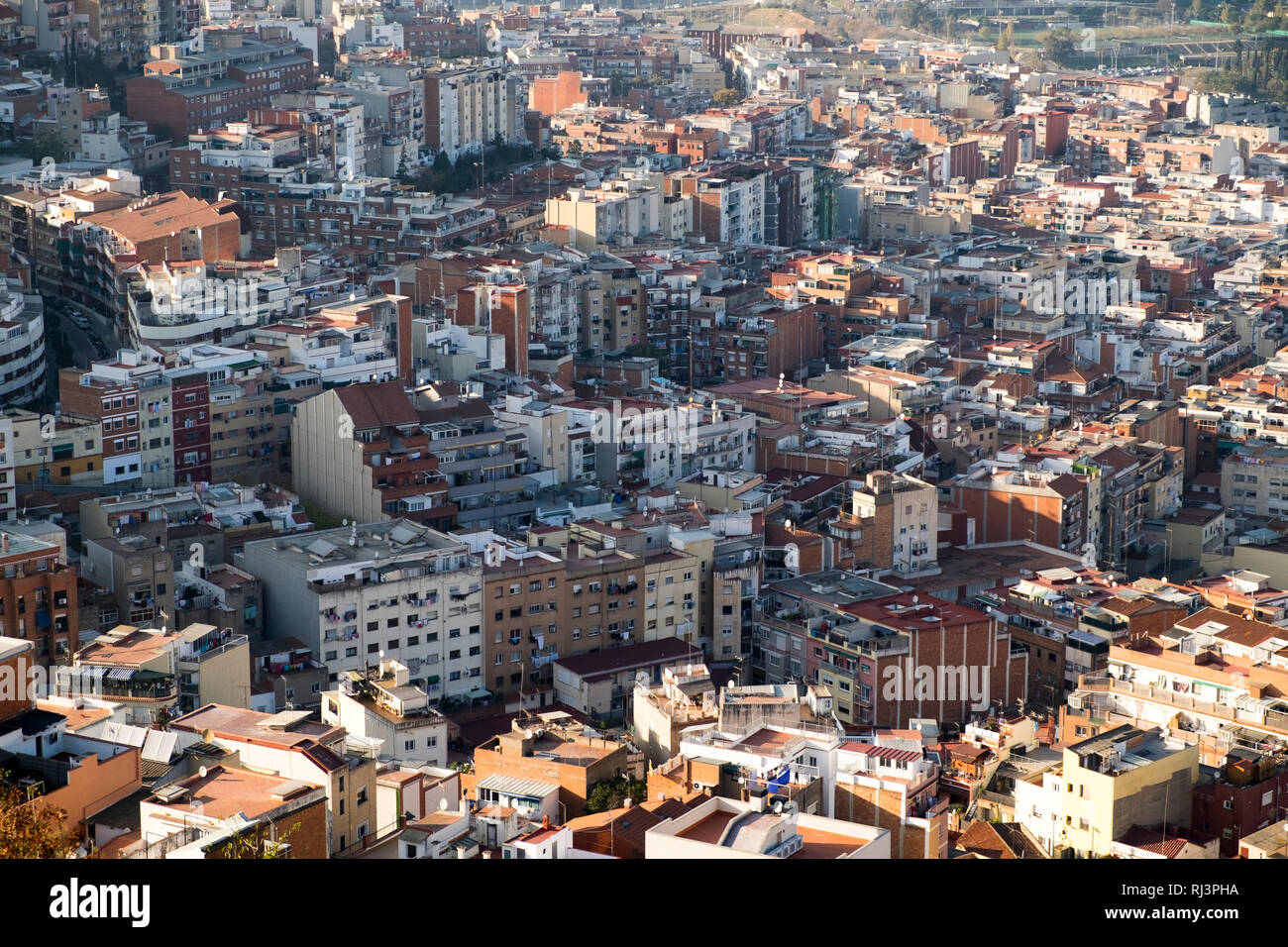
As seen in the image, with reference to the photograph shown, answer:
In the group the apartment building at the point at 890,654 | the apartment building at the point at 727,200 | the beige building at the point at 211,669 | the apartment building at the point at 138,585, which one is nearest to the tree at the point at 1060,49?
the apartment building at the point at 727,200

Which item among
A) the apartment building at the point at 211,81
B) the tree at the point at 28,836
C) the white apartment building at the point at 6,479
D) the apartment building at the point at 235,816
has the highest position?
the apartment building at the point at 211,81

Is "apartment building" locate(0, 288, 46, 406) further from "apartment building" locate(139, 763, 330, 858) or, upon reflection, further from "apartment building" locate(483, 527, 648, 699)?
"apartment building" locate(139, 763, 330, 858)

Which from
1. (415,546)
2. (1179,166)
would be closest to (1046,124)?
(1179,166)

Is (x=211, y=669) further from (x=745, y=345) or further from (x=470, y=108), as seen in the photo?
(x=470, y=108)

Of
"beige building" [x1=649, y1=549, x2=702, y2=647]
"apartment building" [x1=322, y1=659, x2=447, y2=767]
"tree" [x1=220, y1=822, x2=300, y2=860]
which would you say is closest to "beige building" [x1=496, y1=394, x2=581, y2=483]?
"beige building" [x1=649, y1=549, x2=702, y2=647]

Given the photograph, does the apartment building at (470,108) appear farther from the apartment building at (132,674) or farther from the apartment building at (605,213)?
the apartment building at (132,674)
